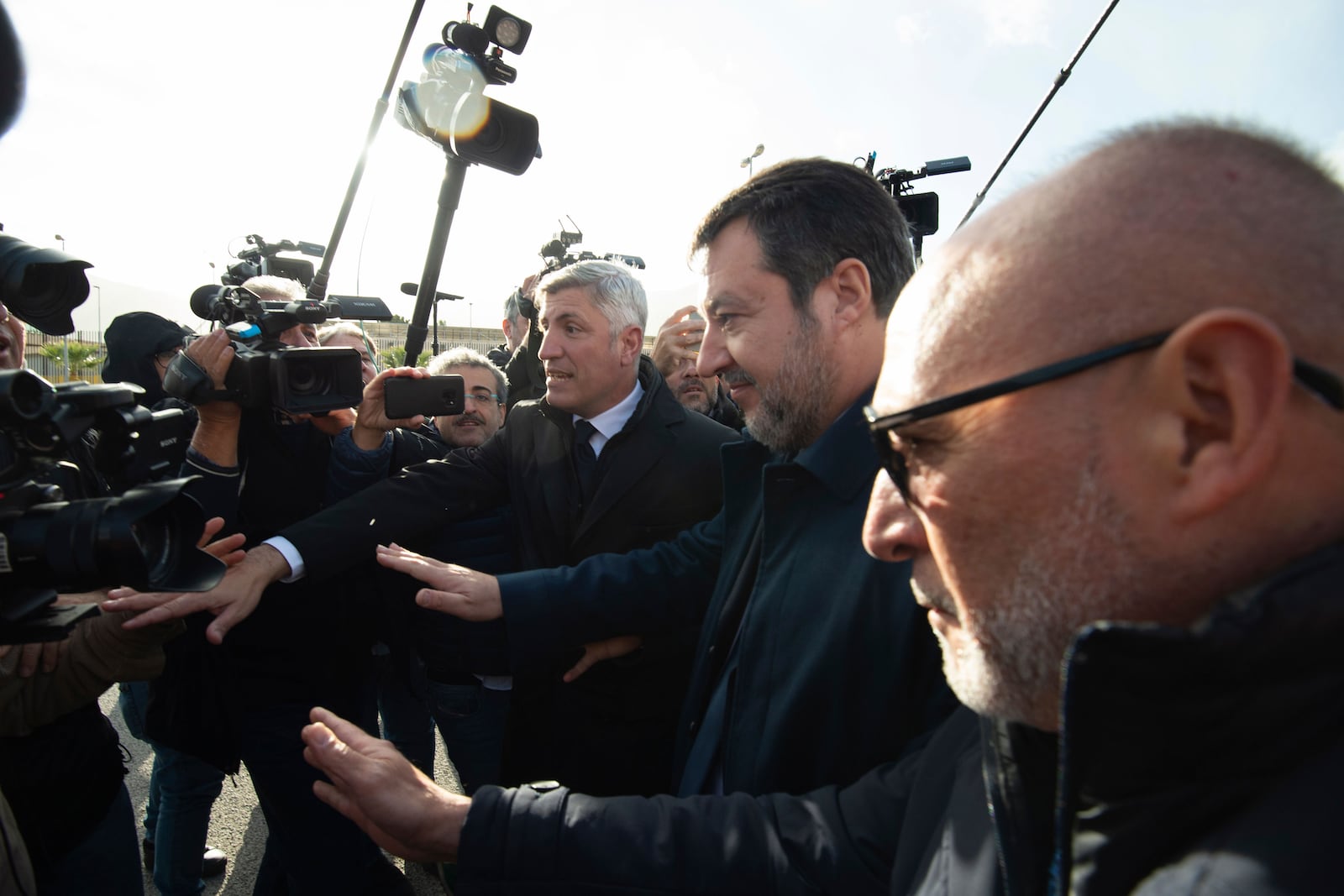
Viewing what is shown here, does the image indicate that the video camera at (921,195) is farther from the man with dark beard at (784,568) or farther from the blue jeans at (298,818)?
the blue jeans at (298,818)

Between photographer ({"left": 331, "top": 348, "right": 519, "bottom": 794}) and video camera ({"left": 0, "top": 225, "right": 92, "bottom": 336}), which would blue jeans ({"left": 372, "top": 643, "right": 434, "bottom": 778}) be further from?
video camera ({"left": 0, "top": 225, "right": 92, "bottom": 336})

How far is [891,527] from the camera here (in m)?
1.04

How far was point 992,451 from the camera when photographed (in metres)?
0.80

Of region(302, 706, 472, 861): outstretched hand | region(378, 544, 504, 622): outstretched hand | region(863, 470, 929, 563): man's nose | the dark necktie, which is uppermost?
region(863, 470, 929, 563): man's nose

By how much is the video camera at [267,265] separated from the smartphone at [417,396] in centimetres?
91

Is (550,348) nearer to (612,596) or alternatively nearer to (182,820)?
(612,596)

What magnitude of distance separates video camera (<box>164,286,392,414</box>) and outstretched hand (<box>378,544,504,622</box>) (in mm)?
520

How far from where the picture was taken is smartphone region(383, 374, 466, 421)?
237 cm

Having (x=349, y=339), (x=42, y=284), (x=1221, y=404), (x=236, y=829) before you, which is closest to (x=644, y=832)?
(x=1221, y=404)

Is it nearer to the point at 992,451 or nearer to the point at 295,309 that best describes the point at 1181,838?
the point at 992,451

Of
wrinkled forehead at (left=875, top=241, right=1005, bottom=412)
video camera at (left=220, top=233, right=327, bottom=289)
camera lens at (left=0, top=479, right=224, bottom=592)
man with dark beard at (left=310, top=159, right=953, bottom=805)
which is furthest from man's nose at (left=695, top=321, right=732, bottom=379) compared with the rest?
video camera at (left=220, top=233, right=327, bottom=289)

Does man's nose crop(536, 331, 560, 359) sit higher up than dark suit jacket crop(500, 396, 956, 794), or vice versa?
man's nose crop(536, 331, 560, 359)

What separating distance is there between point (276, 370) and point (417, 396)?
18.1 inches

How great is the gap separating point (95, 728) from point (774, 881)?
77.3 inches
